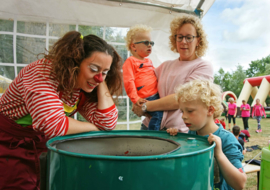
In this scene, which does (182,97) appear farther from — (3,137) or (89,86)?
(3,137)

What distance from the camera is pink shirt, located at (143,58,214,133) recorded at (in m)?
1.41

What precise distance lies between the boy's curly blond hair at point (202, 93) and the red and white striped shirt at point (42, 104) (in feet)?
1.38

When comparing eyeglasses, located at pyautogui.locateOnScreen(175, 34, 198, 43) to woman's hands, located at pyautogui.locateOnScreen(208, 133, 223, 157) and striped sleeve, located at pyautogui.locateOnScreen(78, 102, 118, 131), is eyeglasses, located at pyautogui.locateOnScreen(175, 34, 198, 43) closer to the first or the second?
striped sleeve, located at pyautogui.locateOnScreen(78, 102, 118, 131)

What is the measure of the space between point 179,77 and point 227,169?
2.31 ft

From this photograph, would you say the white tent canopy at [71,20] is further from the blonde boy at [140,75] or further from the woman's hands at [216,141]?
the woman's hands at [216,141]

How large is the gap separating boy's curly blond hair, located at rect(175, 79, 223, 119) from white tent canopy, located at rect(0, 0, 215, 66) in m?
1.49

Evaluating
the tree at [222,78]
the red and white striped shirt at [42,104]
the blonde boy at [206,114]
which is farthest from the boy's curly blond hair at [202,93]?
the tree at [222,78]

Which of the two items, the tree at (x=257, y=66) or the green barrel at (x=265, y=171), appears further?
the tree at (x=257, y=66)

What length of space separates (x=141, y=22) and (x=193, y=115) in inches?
71.9

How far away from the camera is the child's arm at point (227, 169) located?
877 millimetres

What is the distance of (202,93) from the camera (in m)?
1.16

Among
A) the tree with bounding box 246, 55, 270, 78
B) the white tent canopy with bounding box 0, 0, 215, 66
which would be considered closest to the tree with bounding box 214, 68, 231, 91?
the tree with bounding box 246, 55, 270, 78

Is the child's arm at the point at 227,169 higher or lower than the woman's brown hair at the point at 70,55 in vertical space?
lower

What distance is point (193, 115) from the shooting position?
115 centimetres
